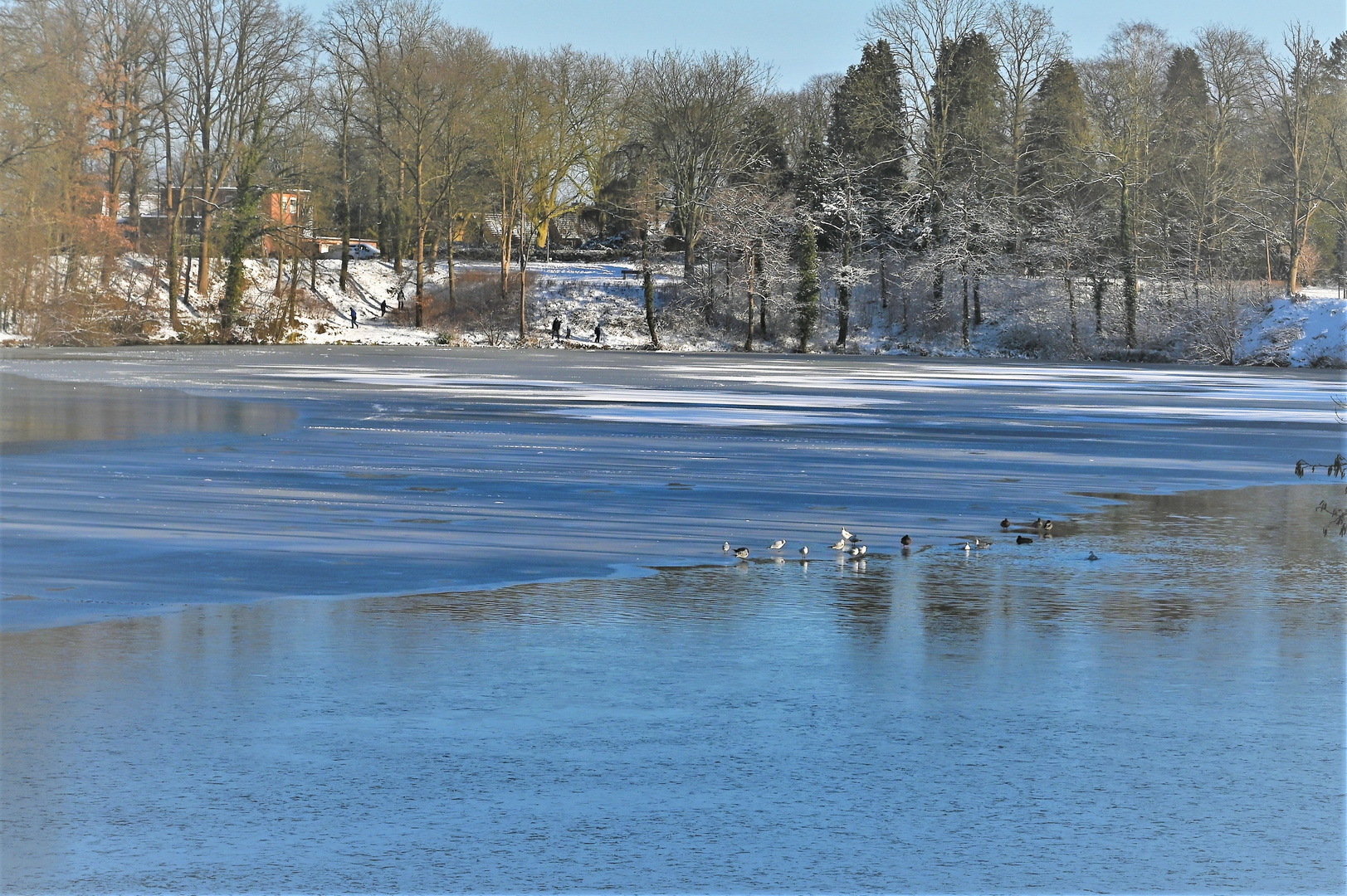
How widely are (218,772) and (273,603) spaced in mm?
3528

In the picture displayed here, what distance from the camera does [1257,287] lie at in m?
58.6

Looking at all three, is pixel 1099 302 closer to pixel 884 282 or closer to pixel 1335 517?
pixel 884 282

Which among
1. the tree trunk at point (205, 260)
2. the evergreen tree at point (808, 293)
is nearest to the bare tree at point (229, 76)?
the tree trunk at point (205, 260)

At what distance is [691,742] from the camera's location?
609 centimetres

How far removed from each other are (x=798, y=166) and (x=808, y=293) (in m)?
12.9

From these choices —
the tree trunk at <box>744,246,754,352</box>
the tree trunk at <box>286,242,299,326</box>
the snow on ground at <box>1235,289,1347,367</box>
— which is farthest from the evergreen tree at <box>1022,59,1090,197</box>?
the tree trunk at <box>286,242,299,326</box>

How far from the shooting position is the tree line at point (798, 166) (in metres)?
64.2

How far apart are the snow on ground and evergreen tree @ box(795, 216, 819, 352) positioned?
18684 millimetres

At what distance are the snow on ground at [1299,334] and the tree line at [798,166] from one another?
144 inches

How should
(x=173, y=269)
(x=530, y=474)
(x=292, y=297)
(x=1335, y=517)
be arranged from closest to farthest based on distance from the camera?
1. (x=1335, y=517)
2. (x=530, y=474)
3. (x=292, y=297)
4. (x=173, y=269)

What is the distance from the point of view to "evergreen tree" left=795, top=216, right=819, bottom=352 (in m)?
66.1

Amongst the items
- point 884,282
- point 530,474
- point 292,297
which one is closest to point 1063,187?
point 884,282

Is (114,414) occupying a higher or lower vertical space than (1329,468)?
higher

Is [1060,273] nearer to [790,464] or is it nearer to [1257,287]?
[1257,287]
